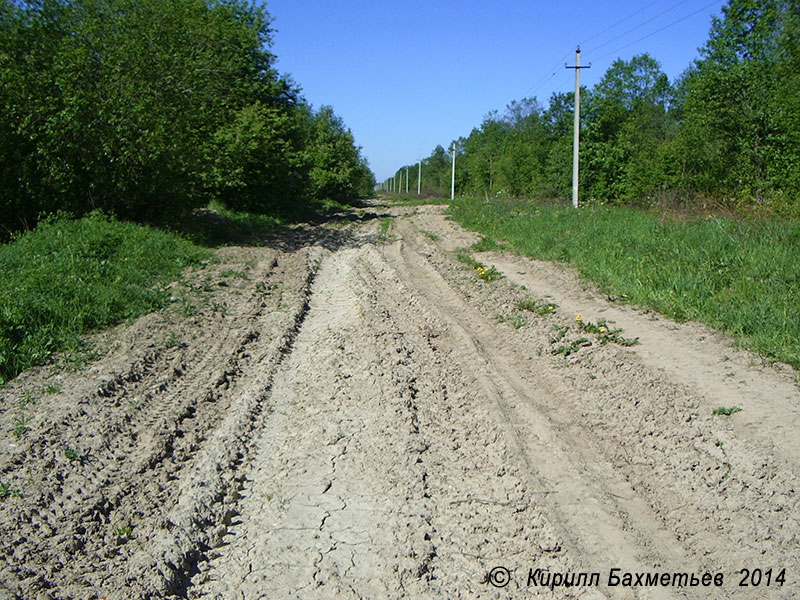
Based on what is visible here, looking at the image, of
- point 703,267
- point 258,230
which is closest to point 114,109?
point 258,230

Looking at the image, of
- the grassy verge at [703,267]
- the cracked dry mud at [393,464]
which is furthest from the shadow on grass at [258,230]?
the cracked dry mud at [393,464]

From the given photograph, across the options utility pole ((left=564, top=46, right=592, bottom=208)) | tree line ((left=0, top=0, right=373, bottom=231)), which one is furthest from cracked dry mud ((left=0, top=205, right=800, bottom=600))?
utility pole ((left=564, top=46, right=592, bottom=208))

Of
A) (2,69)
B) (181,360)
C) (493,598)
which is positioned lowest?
(493,598)

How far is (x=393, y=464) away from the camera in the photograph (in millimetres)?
4977

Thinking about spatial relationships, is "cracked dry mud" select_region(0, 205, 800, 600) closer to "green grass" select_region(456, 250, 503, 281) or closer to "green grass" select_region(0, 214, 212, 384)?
"green grass" select_region(0, 214, 212, 384)

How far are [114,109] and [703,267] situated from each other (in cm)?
1225

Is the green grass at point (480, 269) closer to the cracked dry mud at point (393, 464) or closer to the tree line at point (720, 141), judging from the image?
the cracked dry mud at point (393, 464)

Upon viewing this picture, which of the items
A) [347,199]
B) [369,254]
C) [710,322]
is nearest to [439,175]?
[347,199]

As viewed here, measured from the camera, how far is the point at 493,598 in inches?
140

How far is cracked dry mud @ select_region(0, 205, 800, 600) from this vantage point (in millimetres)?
3783

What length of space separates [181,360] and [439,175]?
299ft

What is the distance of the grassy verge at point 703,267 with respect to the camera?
7.48 m

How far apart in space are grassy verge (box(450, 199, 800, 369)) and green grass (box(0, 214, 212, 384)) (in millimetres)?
7078

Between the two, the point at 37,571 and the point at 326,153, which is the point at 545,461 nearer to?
the point at 37,571
